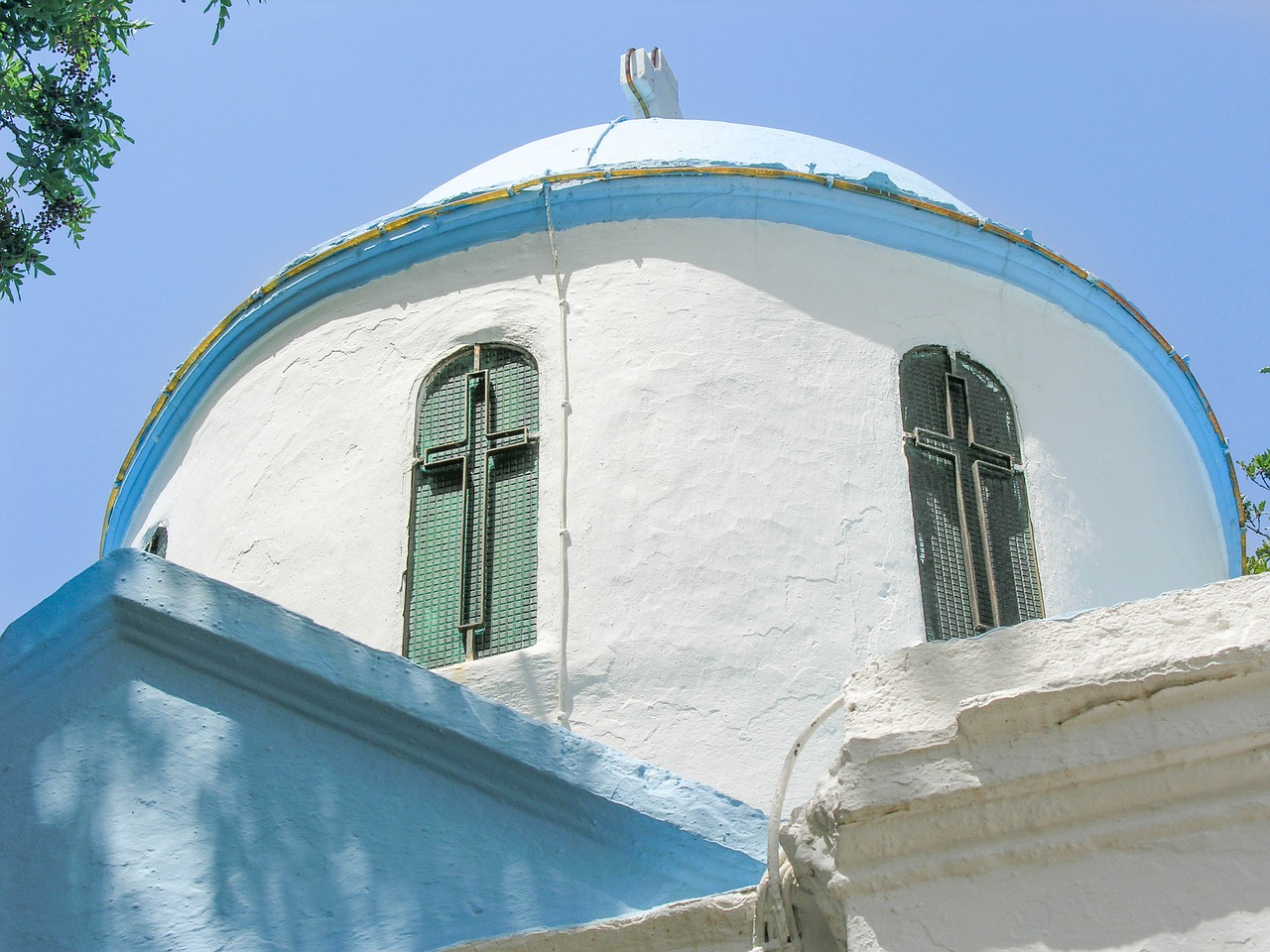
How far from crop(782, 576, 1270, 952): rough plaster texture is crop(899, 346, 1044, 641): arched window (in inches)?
131

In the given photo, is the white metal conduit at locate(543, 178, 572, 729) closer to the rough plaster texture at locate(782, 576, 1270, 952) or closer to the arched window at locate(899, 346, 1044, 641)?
the arched window at locate(899, 346, 1044, 641)

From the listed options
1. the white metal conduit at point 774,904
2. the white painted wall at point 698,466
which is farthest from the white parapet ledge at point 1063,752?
the white painted wall at point 698,466

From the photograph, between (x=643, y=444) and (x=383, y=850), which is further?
(x=643, y=444)

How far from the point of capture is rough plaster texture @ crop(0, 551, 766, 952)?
471cm

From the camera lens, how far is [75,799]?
194 inches

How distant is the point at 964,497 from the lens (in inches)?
296

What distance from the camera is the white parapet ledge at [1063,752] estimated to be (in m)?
3.38

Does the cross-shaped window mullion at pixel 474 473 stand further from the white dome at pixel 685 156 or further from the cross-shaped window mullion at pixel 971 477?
the cross-shaped window mullion at pixel 971 477

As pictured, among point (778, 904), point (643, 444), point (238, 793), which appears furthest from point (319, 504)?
point (778, 904)

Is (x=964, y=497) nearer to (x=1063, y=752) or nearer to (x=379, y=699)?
(x=379, y=699)

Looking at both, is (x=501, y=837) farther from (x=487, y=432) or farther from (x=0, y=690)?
(x=487, y=432)

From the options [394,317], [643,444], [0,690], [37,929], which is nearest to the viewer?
[37,929]

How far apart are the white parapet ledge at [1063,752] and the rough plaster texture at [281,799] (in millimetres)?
1346

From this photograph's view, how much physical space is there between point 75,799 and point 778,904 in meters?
2.16
